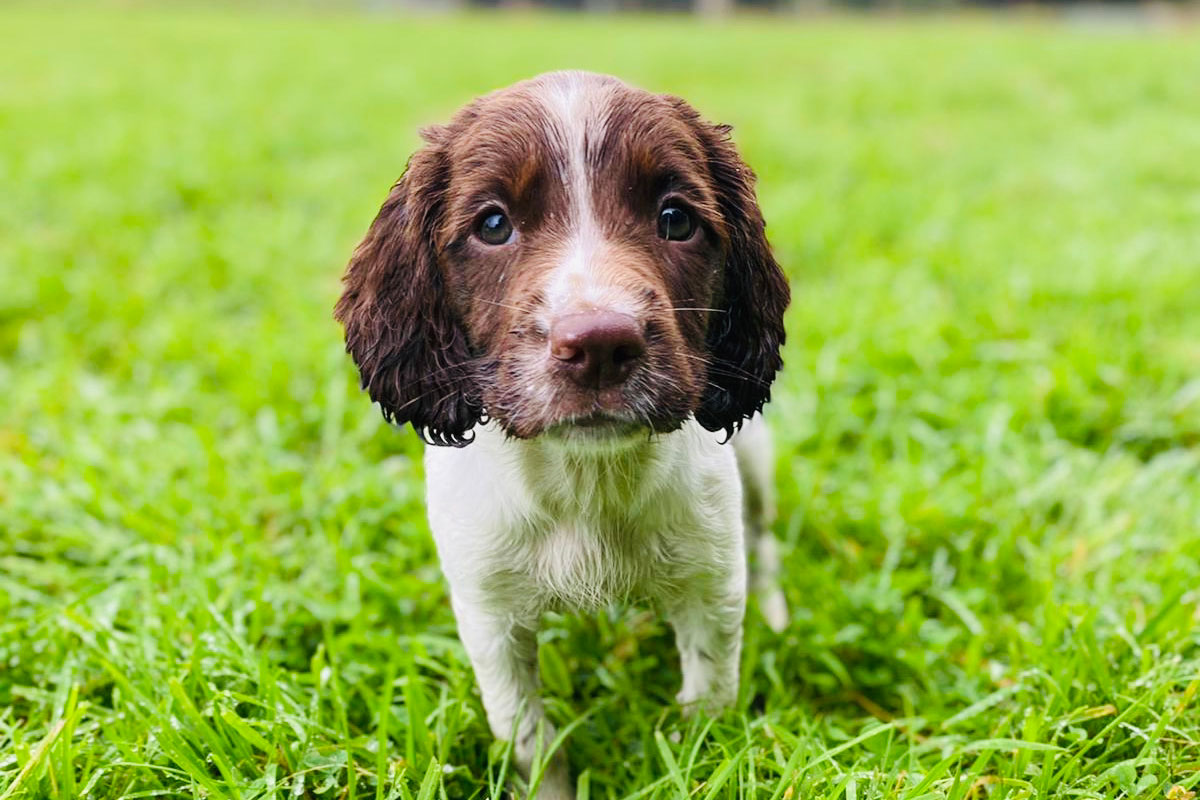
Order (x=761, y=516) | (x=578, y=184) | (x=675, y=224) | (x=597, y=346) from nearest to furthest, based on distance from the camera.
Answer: (x=597, y=346) < (x=578, y=184) < (x=675, y=224) < (x=761, y=516)

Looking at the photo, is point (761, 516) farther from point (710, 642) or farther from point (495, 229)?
point (495, 229)

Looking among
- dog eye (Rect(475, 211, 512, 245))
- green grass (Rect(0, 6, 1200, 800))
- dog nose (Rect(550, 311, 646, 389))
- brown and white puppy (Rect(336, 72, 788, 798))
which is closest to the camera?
dog nose (Rect(550, 311, 646, 389))

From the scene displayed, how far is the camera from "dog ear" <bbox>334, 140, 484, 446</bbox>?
2223 mm

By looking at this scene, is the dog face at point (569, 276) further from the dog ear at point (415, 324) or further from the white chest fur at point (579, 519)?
the white chest fur at point (579, 519)

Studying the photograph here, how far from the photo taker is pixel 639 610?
293cm

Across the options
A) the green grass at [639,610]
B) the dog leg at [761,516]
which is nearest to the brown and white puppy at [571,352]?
the green grass at [639,610]

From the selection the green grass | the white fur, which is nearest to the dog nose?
the white fur

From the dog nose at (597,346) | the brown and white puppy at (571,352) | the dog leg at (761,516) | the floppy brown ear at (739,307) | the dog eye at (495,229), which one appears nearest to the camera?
the dog nose at (597,346)

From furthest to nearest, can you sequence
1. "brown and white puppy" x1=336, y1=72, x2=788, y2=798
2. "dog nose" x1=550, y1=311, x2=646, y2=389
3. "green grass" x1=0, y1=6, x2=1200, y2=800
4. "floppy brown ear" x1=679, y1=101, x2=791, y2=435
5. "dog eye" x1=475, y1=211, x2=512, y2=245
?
"green grass" x1=0, y1=6, x2=1200, y2=800 → "floppy brown ear" x1=679, y1=101, x2=791, y2=435 → "dog eye" x1=475, y1=211, x2=512, y2=245 → "brown and white puppy" x1=336, y1=72, x2=788, y2=798 → "dog nose" x1=550, y1=311, x2=646, y2=389

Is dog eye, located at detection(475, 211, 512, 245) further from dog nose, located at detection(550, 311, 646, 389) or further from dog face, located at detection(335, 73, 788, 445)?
dog nose, located at detection(550, 311, 646, 389)

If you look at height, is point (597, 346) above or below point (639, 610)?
above

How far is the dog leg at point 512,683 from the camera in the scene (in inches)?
97.9

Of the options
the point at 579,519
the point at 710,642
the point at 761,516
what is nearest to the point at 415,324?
the point at 579,519

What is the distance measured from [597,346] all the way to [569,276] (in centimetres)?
18
